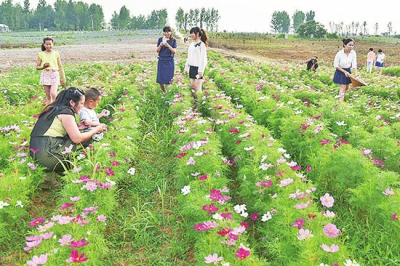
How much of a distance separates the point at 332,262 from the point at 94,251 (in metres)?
2.17

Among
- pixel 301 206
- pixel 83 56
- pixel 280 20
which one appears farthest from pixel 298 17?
pixel 301 206

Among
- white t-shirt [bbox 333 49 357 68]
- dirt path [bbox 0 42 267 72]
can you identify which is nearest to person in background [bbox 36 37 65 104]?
white t-shirt [bbox 333 49 357 68]

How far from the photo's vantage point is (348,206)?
4477mm

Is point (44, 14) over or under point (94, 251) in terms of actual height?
over

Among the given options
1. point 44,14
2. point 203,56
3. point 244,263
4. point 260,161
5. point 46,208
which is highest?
point 44,14

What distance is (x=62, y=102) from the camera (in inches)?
197

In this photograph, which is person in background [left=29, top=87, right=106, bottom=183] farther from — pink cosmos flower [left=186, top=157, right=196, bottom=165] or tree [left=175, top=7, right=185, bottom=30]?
tree [left=175, top=7, right=185, bottom=30]

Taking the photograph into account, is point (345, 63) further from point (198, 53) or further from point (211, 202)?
point (211, 202)

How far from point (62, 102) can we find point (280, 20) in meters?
153

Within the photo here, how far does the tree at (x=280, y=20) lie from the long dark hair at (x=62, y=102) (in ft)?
501

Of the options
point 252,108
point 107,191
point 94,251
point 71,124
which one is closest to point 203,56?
point 252,108

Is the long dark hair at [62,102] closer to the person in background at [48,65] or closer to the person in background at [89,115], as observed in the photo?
the person in background at [89,115]

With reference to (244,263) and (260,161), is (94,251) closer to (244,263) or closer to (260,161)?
(244,263)

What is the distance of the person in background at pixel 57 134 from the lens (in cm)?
480
